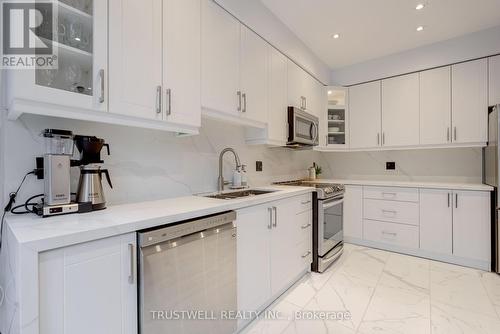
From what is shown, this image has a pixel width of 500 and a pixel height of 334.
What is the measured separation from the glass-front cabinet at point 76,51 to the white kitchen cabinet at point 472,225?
11.3ft

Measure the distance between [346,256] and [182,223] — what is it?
2.43m

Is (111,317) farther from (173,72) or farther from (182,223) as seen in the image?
(173,72)

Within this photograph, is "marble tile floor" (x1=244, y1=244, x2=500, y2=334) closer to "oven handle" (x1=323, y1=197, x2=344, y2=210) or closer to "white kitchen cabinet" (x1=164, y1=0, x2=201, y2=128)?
"oven handle" (x1=323, y1=197, x2=344, y2=210)

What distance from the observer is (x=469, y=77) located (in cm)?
280

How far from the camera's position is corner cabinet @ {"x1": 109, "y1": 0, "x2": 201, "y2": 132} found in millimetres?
1252

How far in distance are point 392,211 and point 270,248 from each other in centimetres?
205

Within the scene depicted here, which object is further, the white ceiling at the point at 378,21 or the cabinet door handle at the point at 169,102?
the white ceiling at the point at 378,21

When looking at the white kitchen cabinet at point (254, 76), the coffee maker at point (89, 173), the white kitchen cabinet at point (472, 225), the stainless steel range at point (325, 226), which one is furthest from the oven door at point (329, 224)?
the coffee maker at point (89, 173)

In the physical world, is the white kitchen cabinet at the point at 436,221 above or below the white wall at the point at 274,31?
below

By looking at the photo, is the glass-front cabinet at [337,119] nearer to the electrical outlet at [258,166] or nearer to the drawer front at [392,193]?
the drawer front at [392,193]

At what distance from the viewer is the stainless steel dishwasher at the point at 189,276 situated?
1.07 meters

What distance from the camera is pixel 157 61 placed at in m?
1.42

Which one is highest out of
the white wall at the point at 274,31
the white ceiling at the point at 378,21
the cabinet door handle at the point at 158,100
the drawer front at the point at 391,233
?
the white ceiling at the point at 378,21
